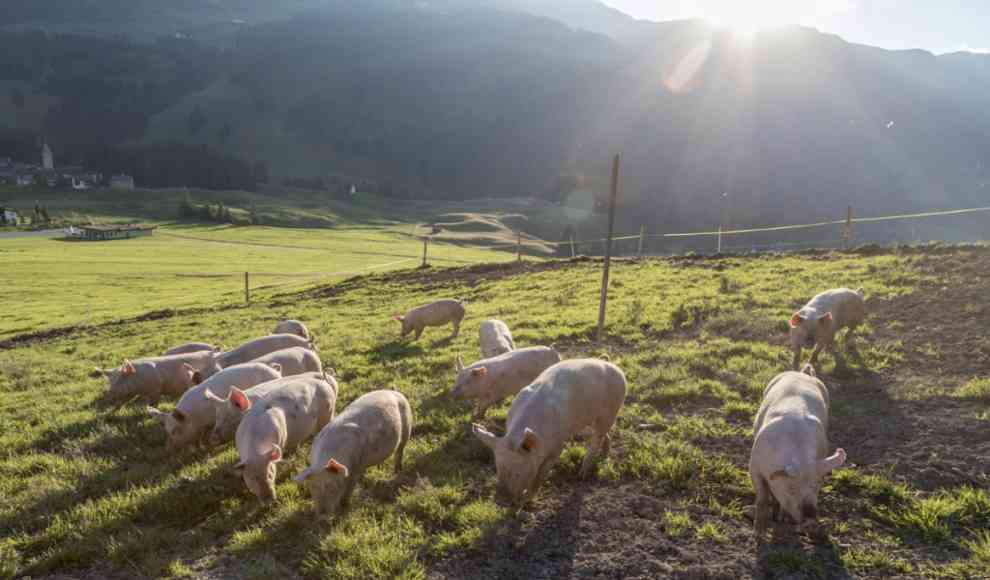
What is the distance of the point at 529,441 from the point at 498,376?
350cm

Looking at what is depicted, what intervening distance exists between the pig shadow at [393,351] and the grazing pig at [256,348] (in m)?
1.53

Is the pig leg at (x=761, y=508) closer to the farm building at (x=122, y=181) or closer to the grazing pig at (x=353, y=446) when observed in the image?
the grazing pig at (x=353, y=446)

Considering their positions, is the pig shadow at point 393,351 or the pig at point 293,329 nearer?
the pig shadow at point 393,351

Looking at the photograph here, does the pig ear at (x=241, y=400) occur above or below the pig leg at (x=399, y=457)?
above

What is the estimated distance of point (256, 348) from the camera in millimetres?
12422

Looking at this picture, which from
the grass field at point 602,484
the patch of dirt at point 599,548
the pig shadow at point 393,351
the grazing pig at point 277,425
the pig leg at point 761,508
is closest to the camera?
the patch of dirt at point 599,548

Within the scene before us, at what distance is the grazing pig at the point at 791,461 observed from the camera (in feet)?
18.8

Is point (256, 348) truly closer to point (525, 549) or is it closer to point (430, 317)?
point (430, 317)

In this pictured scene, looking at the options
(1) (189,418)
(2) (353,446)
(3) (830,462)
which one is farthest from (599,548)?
(1) (189,418)

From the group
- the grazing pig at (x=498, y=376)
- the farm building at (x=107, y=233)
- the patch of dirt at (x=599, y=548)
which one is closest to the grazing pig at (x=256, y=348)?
the grazing pig at (x=498, y=376)

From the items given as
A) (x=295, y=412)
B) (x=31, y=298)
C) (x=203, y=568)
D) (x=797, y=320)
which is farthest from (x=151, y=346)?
(x=31, y=298)

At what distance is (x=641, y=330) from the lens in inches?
555

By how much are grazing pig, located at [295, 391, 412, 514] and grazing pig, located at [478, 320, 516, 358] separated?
4.31m

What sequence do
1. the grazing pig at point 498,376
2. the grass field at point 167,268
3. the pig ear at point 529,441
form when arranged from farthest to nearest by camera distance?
1. the grass field at point 167,268
2. the grazing pig at point 498,376
3. the pig ear at point 529,441
